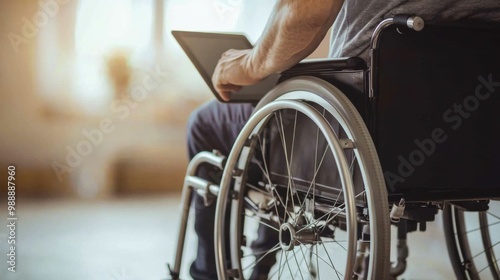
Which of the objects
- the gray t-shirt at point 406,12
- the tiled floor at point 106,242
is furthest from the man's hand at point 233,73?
the tiled floor at point 106,242

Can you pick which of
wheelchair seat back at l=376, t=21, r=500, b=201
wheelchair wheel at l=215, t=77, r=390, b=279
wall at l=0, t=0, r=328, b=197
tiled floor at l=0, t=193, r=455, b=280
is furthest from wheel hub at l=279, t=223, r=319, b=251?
wall at l=0, t=0, r=328, b=197

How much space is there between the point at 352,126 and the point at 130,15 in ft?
6.77

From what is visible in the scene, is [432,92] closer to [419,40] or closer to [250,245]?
[419,40]

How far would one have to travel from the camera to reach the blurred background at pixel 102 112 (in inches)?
105

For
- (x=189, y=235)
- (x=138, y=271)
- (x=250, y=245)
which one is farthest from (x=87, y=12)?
(x=250, y=245)

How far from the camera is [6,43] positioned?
2.62m

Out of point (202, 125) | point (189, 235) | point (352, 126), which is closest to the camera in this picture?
point (352, 126)

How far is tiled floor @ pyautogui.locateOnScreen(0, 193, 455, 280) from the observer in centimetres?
210

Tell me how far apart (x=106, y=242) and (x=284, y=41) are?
4.92ft

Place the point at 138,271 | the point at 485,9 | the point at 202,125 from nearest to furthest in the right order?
the point at 485,9 → the point at 202,125 → the point at 138,271

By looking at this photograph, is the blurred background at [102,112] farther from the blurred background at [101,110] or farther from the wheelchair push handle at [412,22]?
the wheelchair push handle at [412,22]

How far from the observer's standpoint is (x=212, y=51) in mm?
1635

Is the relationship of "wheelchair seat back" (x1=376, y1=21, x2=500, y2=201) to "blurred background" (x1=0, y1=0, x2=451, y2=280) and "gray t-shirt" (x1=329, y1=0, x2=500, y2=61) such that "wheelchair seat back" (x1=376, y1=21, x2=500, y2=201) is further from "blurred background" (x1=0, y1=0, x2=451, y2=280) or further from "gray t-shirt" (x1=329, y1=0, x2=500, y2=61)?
"blurred background" (x1=0, y1=0, x2=451, y2=280)

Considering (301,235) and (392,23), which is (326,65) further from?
(301,235)
